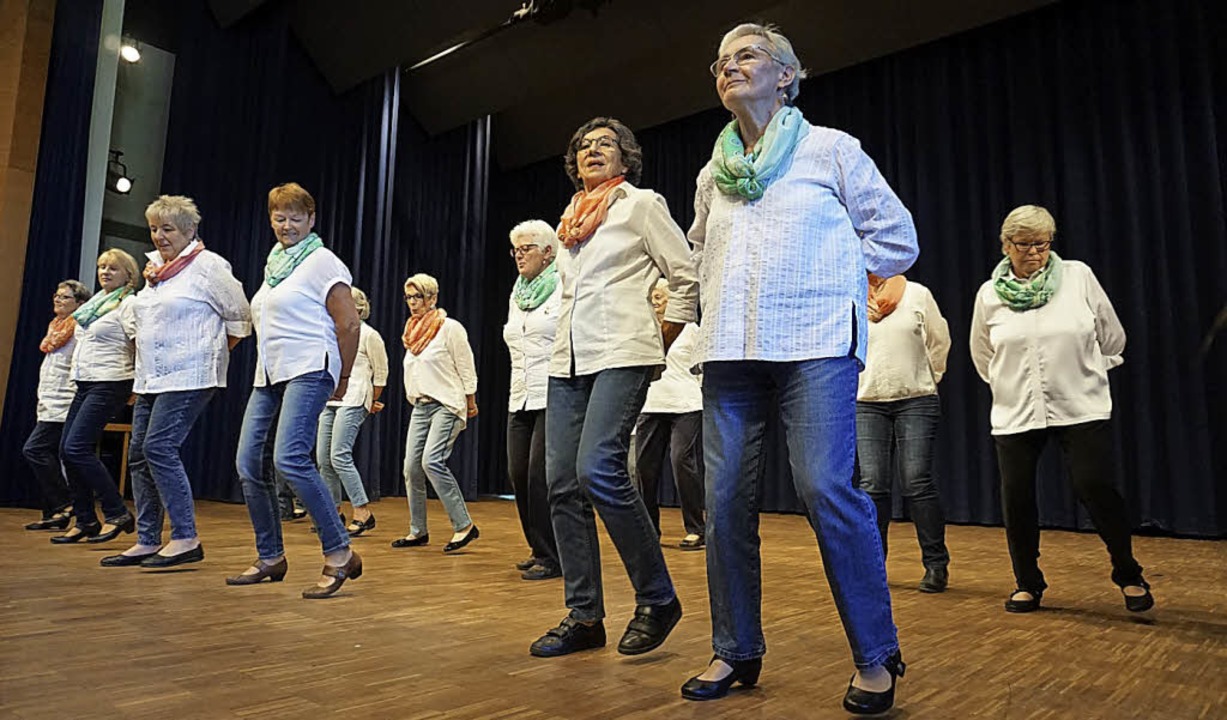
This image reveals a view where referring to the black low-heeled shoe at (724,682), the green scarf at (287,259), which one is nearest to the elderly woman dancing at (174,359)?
the green scarf at (287,259)

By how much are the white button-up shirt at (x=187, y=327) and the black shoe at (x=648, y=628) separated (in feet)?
6.08

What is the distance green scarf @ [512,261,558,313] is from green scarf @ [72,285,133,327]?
1.91 metres

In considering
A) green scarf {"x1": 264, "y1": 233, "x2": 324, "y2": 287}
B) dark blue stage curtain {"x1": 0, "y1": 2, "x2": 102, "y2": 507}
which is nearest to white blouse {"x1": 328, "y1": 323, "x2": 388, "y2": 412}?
green scarf {"x1": 264, "y1": 233, "x2": 324, "y2": 287}

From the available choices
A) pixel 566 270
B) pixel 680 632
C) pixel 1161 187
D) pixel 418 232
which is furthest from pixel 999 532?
pixel 418 232

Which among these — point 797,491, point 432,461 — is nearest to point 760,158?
point 797,491

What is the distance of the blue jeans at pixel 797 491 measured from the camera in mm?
1365

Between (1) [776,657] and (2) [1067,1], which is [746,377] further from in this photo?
(2) [1067,1]

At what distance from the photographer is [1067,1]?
19.2 feet

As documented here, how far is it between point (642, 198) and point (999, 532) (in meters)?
4.50

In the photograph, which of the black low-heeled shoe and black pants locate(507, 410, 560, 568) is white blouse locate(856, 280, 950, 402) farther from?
the black low-heeled shoe

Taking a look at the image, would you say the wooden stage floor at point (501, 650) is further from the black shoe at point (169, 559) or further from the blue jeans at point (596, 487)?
the blue jeans at point (596, 487)

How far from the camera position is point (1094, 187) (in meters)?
5.68

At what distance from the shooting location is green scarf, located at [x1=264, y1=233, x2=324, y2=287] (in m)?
2.58

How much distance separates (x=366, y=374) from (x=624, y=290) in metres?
2.99
